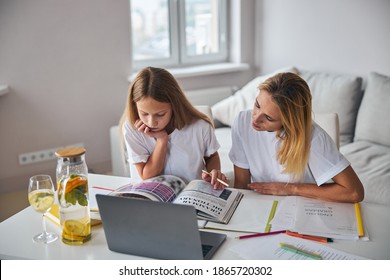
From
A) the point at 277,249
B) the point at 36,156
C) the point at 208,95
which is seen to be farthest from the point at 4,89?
the point at 277,249

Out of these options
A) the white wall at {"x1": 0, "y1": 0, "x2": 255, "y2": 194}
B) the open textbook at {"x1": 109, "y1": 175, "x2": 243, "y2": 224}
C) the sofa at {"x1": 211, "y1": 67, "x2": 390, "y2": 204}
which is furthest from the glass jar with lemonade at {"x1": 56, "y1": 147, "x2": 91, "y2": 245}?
the white wall at {"x1": 0, "y1": 0, "x2": 255, "y2": 194}

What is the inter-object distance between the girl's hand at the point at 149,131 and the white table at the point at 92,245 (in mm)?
446

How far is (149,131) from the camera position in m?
1.71

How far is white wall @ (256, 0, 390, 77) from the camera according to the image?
9.65 feet

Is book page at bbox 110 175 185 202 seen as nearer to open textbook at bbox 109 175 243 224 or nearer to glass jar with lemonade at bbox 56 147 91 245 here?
open textbook at bbox 109 175 243 224

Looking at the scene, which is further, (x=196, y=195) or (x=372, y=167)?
(x=372, y=167)

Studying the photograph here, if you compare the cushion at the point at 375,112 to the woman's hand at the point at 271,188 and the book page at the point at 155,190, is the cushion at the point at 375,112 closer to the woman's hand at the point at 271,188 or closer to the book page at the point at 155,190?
the woman's hand at the point at 271,188

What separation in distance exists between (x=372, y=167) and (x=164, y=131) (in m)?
1.25

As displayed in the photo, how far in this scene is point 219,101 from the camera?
136 inches

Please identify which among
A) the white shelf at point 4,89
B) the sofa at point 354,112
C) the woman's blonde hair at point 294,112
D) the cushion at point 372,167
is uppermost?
the woman's blonde hair at point 294,112

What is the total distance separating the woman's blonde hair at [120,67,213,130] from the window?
6.03 ft

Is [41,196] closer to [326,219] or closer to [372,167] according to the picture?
[326,219]

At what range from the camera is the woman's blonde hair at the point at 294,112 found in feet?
4.93

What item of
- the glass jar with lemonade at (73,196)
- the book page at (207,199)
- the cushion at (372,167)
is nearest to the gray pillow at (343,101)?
the cushion at (372,167)
